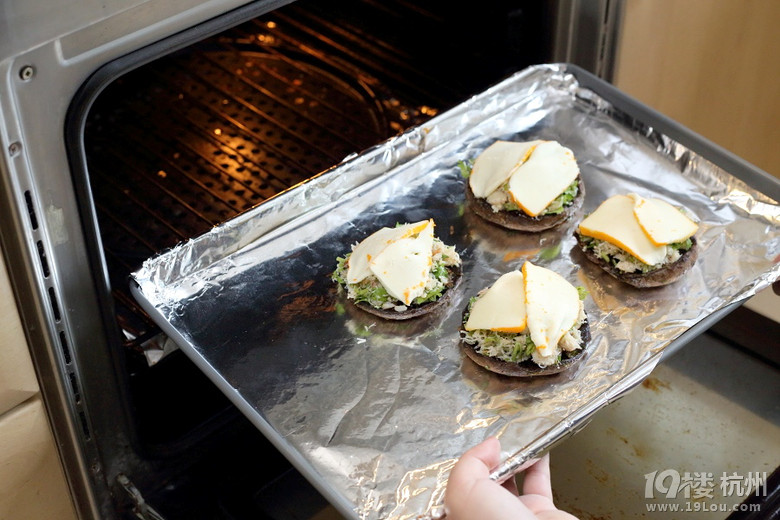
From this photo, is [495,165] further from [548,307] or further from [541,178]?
[548,307]

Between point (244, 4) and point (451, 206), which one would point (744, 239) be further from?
point (244, 4)

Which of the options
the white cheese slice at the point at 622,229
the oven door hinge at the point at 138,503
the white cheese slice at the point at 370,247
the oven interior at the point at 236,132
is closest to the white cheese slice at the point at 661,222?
the white cheese slice at the point at 622,229

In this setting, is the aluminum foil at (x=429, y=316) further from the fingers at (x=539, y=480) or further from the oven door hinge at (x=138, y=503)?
the oven door hinge at (x=138, y=503)

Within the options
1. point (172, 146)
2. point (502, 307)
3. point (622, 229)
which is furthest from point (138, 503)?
point (622, 229)

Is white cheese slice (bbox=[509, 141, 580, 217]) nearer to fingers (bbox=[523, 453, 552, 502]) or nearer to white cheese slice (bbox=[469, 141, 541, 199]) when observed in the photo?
white cheese slice (bbox=[469, 141, 541, 199])

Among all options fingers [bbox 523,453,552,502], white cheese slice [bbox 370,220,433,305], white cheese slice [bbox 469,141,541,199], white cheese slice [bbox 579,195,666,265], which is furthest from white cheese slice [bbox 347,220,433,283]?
fingers [bbox 523,453,552,502]

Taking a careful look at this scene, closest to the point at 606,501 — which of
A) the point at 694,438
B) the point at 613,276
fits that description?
the point at 694,438

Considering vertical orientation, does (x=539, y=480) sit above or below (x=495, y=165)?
below
